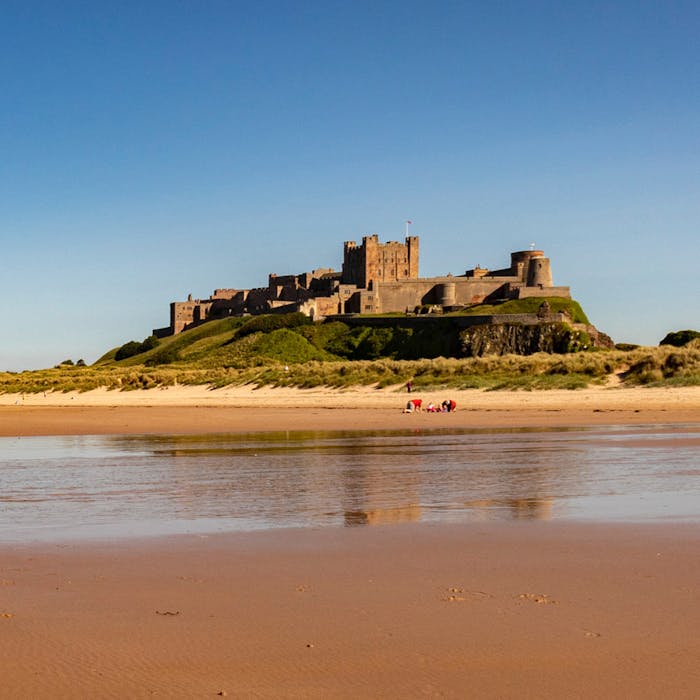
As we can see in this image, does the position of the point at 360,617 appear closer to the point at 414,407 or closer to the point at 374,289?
the point at 414,407

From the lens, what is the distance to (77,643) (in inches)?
191

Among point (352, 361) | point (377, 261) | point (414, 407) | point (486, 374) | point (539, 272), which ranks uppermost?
point (377, 261)

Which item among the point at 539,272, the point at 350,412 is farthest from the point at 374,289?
the point at 350,412

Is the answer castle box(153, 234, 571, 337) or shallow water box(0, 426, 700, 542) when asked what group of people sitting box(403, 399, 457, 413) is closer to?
shallow water box(0, 426, 700, 542)

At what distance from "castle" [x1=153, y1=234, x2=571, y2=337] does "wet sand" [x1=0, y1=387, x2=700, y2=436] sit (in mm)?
46248

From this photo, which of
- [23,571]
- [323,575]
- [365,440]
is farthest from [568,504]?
[365,440]

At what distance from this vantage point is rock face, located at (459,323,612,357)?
63625 mm

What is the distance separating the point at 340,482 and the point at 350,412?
19.3 metres

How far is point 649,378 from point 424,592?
3027 cm

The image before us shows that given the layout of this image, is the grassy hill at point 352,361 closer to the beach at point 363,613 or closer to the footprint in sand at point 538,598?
the beach at point 363,613

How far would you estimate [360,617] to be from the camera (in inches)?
208

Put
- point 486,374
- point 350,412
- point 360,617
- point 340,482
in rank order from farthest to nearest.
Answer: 1. point 486,374
2. point 350,412
3. point 340,482
4. point 360,617

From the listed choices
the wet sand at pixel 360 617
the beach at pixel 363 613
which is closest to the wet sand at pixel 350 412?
the beach at pixel 363 613

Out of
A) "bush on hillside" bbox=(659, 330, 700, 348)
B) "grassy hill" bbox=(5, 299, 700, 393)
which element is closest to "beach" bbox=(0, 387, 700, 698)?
"grassy hill" bbox=(5, 299, 700, 393)
